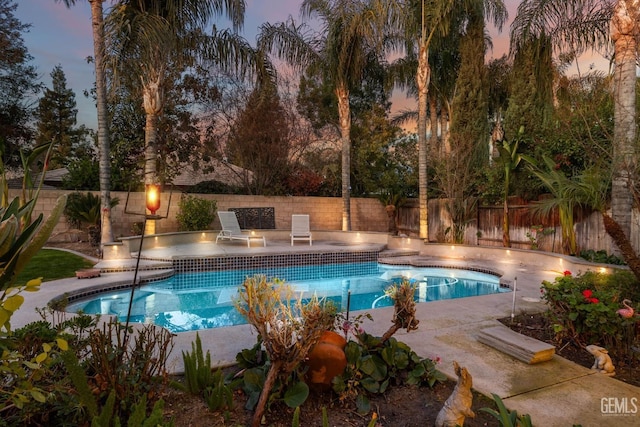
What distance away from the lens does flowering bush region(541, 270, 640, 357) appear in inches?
127

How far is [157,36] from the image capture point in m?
8.14

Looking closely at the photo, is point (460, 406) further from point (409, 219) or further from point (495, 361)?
point (409, 219)

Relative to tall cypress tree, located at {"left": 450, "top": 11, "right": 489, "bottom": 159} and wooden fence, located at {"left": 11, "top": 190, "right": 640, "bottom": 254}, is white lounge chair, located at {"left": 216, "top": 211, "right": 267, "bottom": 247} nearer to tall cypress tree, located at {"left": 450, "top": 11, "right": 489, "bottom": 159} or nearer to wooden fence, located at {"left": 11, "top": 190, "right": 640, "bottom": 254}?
wooden fence, located at {"left": 11, "top": 190, "right": 640, "bottom": 254}

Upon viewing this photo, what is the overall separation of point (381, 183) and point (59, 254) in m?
12.4

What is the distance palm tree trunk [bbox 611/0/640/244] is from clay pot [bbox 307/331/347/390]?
4.05m

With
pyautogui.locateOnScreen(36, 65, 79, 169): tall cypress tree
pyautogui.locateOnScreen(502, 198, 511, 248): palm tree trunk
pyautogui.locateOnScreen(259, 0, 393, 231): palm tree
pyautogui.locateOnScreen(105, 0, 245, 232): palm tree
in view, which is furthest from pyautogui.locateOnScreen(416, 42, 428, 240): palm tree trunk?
pyautogui.locateOnScreen(36, 65, 79, 169): tall cypress tree

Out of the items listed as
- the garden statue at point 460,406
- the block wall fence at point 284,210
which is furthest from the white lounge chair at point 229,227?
the garden statue at point 460,406

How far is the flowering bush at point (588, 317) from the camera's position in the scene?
10.6ft

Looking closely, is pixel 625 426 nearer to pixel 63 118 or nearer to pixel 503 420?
pixel 503 420

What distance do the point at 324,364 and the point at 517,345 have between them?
2030mm

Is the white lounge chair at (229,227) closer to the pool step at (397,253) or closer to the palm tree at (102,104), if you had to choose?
the palm tree at (102,104)

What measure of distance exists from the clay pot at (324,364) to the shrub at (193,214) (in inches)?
432

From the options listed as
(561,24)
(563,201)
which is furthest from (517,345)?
(561,24)

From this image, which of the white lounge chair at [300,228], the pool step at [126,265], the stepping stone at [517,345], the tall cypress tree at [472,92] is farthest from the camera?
the tall cypress tree at [472,92]
